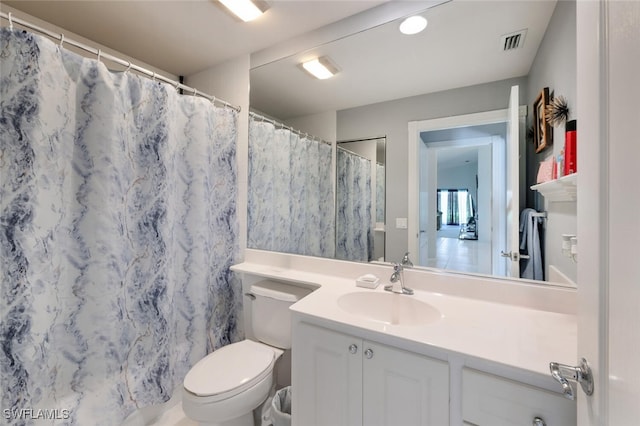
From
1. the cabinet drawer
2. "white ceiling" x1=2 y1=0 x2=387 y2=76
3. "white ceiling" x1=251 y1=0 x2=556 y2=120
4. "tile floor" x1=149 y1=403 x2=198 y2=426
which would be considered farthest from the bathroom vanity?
"white ceiling" x1=2 y1=0 x2=387 y2=76

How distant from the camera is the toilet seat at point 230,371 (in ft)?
3.82

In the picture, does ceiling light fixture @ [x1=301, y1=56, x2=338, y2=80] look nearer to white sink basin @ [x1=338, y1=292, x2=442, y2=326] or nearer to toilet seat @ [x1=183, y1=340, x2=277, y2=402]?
white sink basin @ [x1=338, y1=292, x2=442, y2=326]

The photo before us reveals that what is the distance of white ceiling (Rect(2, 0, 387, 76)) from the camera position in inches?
55.7

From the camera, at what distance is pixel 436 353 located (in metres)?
0.81

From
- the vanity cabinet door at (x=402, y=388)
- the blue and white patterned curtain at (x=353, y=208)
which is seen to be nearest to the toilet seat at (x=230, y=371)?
the vanity cabinet door at (x=402, y=388)

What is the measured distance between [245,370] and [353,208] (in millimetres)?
1068

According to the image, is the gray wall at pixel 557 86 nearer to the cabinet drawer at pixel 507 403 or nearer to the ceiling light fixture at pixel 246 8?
the cabinet drawer at pixel 507 403

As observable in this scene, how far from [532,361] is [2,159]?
1.99 meters

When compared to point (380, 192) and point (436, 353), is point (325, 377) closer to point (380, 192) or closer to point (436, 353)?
point (436, 353)

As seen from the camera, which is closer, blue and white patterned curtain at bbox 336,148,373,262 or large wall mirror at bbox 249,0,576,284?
large wall mirror at bbox 249,0,576,284

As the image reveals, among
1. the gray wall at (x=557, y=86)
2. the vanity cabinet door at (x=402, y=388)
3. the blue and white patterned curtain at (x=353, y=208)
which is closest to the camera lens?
the vanity cabinet door at (x=402, y=388)

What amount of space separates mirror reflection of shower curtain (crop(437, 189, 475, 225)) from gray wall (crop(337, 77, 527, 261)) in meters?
0.19

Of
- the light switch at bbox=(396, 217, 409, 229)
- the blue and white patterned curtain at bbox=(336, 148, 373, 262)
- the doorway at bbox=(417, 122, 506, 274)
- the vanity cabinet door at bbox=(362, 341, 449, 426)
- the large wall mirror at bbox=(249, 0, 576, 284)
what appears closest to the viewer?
the vanity cabinet door at bbox=(362, 341, 449, 426)

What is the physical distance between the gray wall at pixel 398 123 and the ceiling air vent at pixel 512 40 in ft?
0.60
